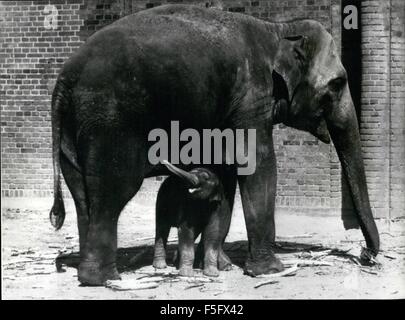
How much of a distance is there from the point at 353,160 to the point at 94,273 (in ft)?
8.93

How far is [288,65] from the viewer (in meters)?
7.01

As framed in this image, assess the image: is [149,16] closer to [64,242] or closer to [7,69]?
[64,242]

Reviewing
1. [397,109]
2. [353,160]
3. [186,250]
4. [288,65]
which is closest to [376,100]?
[397,109]

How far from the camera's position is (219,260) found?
7.17m

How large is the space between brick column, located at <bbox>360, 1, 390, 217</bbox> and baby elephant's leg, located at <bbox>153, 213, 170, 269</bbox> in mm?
3852

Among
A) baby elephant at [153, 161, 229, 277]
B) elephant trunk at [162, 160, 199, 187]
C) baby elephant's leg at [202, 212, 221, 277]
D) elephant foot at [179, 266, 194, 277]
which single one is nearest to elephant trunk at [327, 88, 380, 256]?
baby elephant at [153, 161, 229, 277]

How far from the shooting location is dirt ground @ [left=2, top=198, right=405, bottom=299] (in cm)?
635

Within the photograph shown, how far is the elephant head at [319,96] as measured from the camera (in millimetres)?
7074

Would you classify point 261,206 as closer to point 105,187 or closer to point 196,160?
point 196,160

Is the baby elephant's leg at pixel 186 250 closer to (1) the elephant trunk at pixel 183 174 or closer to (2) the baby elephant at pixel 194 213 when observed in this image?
(2) the baby elephant at pixel 194 213

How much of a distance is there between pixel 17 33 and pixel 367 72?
5.15 metres

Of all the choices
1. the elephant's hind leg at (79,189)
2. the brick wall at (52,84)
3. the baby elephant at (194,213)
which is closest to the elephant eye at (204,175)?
the baby elephant at (194,213)

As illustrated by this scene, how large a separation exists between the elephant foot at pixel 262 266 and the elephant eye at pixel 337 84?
1686mm

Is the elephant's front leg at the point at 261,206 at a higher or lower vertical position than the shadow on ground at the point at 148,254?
higher
